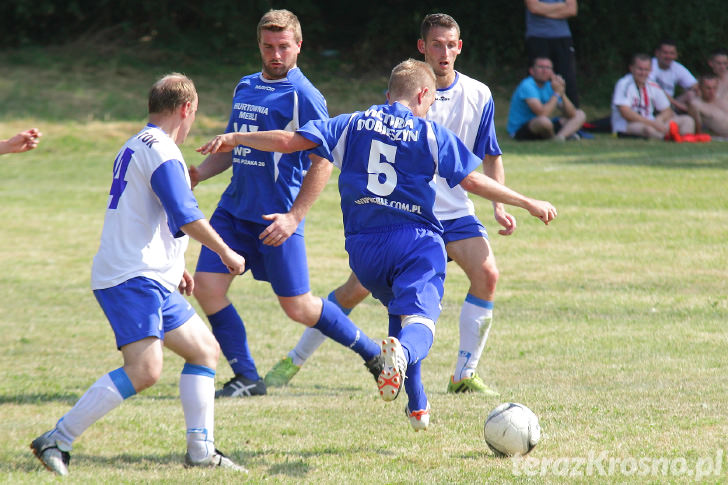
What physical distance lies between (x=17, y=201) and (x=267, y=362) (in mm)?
7858

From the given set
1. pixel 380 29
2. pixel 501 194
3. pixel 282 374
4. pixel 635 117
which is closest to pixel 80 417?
pixel 501 194

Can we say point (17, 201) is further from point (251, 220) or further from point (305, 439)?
point (305, 439)

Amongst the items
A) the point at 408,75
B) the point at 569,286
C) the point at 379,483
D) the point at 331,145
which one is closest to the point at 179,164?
the point at 331,145

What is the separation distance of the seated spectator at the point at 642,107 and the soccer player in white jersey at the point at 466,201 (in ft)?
34.1

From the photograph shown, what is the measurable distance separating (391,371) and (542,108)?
12.1m

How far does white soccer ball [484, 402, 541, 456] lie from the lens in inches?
186

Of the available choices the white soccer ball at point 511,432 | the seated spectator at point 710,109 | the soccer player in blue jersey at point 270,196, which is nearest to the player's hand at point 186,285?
the soccer player in blue jersey at point 270,196

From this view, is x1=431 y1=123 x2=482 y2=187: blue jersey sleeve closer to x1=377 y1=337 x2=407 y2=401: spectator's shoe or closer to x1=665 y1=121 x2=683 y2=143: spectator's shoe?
x1=377 y1=337 x2=407 y2=401: spectator's shoe

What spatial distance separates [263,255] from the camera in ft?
20.6

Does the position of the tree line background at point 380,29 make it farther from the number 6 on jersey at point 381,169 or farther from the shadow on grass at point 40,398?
the number 6 on jersey at point 381,169

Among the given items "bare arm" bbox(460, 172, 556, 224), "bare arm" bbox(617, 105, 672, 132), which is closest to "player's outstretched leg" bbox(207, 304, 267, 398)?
"bare arm" bbox(460, 172, 556, 224)

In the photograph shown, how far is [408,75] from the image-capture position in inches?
205

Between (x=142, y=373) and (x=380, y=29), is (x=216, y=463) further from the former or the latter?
(x=380, y=29)

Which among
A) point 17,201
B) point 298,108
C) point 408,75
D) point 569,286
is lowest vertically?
point 17,201
